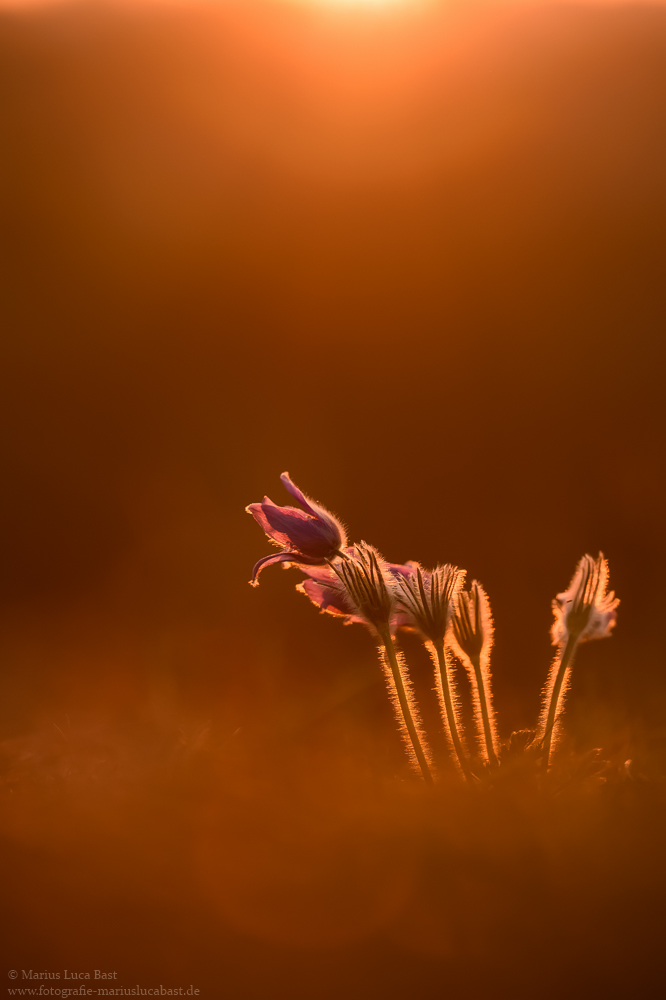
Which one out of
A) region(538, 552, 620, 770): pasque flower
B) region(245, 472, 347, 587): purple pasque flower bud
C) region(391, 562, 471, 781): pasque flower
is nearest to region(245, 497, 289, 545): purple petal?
region(245, 472, 347, 587): purple pasque flower bud

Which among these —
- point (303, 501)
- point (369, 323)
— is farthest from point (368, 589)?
point (369, 323)

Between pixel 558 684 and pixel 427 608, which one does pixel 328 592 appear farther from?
pixel 558 684

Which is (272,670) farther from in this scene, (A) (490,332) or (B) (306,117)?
(B) (306,117)

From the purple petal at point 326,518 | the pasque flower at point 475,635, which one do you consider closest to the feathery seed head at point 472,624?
the pasque flower at point 475,635

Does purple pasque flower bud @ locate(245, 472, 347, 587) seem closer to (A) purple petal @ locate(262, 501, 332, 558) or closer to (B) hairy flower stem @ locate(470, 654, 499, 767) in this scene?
(A) purple petal @ locate(262, 501, 332, 558)

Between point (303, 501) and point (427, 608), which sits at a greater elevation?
point (303, 501)

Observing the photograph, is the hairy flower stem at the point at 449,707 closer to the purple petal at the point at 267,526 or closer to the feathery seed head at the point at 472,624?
the feathery seed head at the point at 472,624

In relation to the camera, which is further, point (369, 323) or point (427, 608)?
point (369, 323)

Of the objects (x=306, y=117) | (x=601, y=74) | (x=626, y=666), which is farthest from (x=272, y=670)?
(x=601, y=74)
